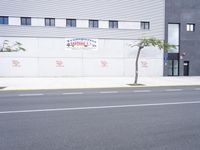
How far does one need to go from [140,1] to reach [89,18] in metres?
A: 7.12

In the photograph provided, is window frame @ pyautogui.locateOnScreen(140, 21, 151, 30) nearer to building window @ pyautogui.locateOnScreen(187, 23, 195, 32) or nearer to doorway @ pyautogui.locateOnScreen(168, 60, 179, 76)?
doorway @ pyautogui.locateOnScreen(168, 60, 179, 76)

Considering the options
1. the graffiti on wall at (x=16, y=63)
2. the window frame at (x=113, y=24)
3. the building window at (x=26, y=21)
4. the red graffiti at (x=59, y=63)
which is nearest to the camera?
the graffiti on wall at (x=16, y=63)

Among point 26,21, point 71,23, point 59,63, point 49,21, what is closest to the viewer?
point 26,21

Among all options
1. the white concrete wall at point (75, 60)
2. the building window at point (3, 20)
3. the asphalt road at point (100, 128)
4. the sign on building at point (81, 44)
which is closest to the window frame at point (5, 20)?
the building window at point (3, 20)

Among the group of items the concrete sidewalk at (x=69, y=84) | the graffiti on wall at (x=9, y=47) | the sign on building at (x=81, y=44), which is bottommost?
the concrete sidewalk at (x=69, y=84)

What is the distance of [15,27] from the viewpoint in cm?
2808

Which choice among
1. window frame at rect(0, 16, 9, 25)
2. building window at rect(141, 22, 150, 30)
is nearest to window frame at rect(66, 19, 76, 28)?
window frame at rect(0, 16, 9, 25)

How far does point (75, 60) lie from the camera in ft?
96.8

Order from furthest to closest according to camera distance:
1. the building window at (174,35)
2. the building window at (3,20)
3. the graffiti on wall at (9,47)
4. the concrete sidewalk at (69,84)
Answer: the building window at (174,35), the building window at (3,20), the graffiti on wall at (9,47), the concrete sidewalk at (69,84)

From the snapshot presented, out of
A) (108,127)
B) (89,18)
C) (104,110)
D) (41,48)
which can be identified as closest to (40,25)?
(41,48)

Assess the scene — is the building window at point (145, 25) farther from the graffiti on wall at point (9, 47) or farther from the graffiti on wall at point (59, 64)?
the graffiti on wall at point (9, 47)

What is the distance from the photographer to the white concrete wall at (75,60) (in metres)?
28.4

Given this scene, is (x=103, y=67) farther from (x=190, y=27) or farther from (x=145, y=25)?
(x=190, y=27)

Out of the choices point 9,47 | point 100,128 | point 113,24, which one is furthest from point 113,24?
point 100,128
